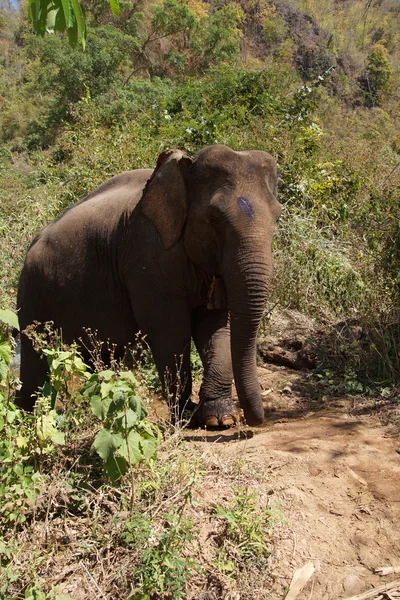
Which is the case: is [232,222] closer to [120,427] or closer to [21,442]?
[120,427]

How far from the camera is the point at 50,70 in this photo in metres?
24.3

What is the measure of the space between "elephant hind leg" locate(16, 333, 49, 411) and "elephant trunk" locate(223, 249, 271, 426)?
2173 millimetres

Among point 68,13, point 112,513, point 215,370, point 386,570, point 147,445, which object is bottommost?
point 386,570

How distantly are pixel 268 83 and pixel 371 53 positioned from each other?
61.1 feet

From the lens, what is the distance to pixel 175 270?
18.1 feet

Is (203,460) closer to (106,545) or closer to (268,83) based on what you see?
(106,545)

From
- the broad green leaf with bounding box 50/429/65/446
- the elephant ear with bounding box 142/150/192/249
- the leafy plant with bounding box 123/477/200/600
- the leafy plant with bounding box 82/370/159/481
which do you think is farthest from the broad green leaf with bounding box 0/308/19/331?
the elephant ear with bounding box 142/150/192/249

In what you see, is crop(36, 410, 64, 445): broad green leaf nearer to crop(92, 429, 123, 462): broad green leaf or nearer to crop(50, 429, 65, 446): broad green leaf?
crop(50, 429, 65, 446): broad green leaf

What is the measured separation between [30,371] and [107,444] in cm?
324

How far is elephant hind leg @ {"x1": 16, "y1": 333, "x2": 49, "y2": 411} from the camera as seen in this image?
635 centimetres

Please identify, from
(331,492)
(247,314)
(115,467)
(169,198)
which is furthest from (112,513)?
(169,198)

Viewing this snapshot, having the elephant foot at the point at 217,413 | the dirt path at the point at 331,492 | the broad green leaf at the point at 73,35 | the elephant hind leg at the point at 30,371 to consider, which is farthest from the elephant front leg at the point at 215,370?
the broad green leaf at the point at 73,35

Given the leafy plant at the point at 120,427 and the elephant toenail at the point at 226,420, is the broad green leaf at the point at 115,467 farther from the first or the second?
the elephant toenail at the point at 226,420

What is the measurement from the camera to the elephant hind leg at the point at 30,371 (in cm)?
635
